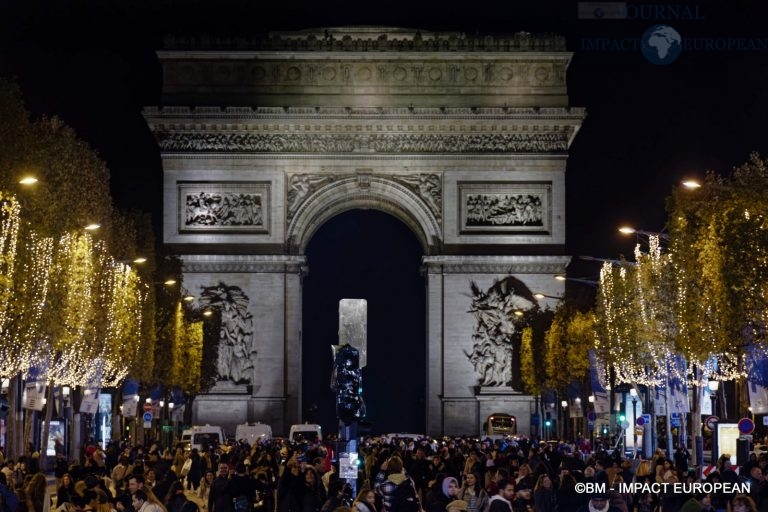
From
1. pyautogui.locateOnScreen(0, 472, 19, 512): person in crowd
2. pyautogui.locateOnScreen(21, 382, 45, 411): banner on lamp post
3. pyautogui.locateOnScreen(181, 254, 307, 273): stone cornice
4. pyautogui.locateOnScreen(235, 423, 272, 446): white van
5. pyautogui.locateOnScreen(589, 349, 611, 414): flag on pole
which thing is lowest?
pyautogui.locateOnScreen(0, 472, 19, 512): person in crowd

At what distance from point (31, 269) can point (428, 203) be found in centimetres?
4494

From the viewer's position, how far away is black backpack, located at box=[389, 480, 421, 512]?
27781mm

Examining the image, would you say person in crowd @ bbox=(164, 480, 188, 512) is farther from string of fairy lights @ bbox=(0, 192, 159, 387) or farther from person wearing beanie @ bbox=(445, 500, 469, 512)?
string of fairy lights @ bbox=(0, 192, 159, 387)

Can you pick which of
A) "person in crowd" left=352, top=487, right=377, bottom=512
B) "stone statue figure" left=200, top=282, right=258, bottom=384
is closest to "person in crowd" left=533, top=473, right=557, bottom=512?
"person in crowd" left=352, top=487, right=377, bottom=512

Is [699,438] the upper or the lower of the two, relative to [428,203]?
lower

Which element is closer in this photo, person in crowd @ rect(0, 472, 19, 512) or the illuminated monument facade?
person in crowd @ rect(0, 472, 19, 512)

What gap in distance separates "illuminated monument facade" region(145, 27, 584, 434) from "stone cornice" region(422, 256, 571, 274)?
0.24 ft

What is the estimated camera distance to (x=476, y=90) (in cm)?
9419

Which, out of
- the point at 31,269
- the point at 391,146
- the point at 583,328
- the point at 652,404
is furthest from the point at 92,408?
the point at 391,146

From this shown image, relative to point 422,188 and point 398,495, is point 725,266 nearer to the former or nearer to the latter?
point 398,495

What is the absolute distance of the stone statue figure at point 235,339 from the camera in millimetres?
94625

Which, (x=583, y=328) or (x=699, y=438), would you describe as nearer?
(x=699, y=438)

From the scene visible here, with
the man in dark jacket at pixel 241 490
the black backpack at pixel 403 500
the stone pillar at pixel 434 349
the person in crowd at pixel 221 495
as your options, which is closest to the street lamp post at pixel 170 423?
the stone pillar at pixel 434 349

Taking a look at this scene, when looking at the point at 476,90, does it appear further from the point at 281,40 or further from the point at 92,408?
the point at 92,408
